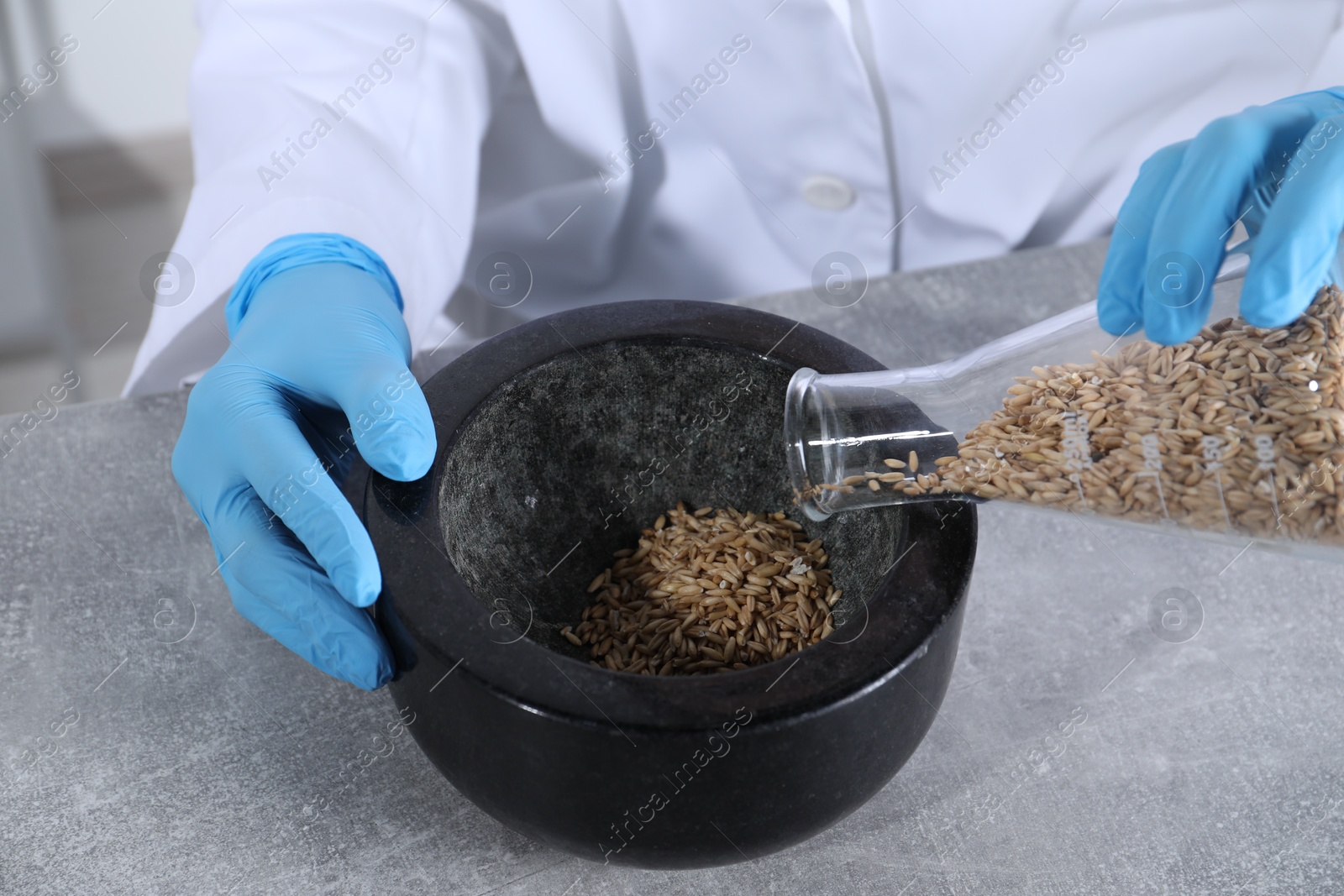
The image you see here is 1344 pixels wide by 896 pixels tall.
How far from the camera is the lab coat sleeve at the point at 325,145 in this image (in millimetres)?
1174

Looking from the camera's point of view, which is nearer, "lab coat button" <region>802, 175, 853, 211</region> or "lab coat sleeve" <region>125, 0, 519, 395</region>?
"lab coat sleeve" <region>125, 0, 519, 395</region>

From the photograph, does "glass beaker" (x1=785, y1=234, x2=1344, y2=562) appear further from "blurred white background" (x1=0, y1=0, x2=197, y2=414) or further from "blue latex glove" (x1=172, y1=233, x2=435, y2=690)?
"blurred white background" (x1=0, y1=0, x2=197, y2=414)

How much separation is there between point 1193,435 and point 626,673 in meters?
0.40

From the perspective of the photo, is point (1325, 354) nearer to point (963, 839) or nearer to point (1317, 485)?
point (1317, 485)

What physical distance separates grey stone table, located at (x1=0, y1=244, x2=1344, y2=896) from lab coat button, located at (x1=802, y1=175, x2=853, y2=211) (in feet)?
1.77

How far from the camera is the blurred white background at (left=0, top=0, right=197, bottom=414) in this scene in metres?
2.87

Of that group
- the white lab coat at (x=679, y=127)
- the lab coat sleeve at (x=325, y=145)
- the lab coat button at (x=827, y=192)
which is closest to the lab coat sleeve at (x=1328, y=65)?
the white lab coat at (x=679, y=127)

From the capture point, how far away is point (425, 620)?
69 cm

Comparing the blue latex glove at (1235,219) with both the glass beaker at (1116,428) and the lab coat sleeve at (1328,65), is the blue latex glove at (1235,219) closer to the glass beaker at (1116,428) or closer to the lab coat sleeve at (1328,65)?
the glass beaker at (1116,428)

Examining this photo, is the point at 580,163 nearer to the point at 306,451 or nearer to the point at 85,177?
the point at 306,451

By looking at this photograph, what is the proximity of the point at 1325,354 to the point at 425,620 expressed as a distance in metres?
0.59

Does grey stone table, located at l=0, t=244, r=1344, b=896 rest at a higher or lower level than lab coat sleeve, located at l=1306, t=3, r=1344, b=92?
lower

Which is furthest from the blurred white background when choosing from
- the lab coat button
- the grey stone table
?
the lab coat button

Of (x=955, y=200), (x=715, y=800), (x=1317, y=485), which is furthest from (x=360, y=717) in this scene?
(x=955, y=200)
